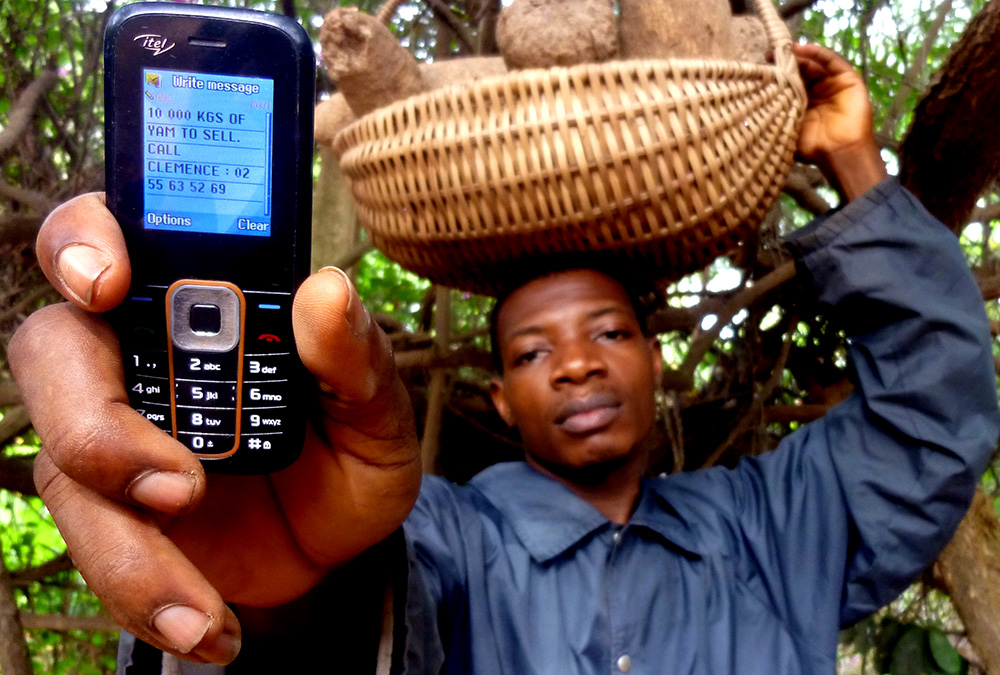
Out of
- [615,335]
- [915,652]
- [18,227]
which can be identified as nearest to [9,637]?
[18,227]

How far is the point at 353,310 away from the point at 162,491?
0.49ft

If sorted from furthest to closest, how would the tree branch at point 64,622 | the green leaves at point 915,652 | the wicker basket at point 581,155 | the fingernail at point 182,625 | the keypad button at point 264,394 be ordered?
the tree branch at point 64,622 → the green leaves at point 915,652 → the wicker basket at point 581,155 → the keypad button at point 264,394 → the fingernail at point 182,625

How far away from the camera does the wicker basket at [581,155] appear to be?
0.83m

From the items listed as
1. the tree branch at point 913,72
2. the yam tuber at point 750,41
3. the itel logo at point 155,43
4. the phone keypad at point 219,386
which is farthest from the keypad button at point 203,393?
the tree branch at point 913,72

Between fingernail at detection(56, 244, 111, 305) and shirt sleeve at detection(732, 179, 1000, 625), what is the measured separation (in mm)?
889

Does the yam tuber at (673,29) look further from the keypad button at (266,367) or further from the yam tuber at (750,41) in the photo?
the keypad button at (266,367)

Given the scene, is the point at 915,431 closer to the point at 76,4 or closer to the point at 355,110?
the point at 355,110

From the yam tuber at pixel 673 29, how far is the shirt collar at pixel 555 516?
56 cm

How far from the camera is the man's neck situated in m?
1.17

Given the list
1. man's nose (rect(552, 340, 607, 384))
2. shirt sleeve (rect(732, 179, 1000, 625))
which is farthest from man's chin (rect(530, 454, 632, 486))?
shirt sleeve (rect(732, 179, 1000, 625))

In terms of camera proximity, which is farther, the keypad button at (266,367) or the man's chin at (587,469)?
the man's chin at (587,469)

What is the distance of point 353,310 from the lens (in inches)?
19.6

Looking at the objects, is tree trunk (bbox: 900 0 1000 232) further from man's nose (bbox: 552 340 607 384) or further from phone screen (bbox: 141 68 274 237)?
phone screen (bbox: 141 68 274 237)

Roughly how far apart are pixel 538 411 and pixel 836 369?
857 mm
